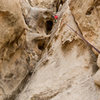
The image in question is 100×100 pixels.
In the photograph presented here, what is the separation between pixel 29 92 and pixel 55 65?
1.03 m

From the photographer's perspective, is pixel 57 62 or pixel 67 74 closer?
pixel 67 74

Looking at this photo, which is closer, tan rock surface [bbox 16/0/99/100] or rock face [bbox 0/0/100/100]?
tan rock surface [bbox 16/0/99/100]

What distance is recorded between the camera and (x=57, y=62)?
14.8 ft

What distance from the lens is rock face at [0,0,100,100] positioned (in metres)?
3.44

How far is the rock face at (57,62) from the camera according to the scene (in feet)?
11.3

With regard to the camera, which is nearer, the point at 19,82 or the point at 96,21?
the point at 96,21

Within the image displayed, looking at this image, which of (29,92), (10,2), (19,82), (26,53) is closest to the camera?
(29,92)

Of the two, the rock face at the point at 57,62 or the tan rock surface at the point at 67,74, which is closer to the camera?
the tan rock surface at the point at 67,74

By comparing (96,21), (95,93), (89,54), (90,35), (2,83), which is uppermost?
(96,21)

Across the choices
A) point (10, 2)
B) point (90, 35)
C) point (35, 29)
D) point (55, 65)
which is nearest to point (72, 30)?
point (90, 35)

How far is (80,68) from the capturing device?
371 centimetres

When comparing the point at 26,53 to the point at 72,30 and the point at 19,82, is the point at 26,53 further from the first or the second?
the point at 72,30

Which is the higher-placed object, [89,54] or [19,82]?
[89,54]

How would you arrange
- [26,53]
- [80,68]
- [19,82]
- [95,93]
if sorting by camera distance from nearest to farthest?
1. [95,93]
2. [80,68]
3. [19,82]
4. [26,53]
